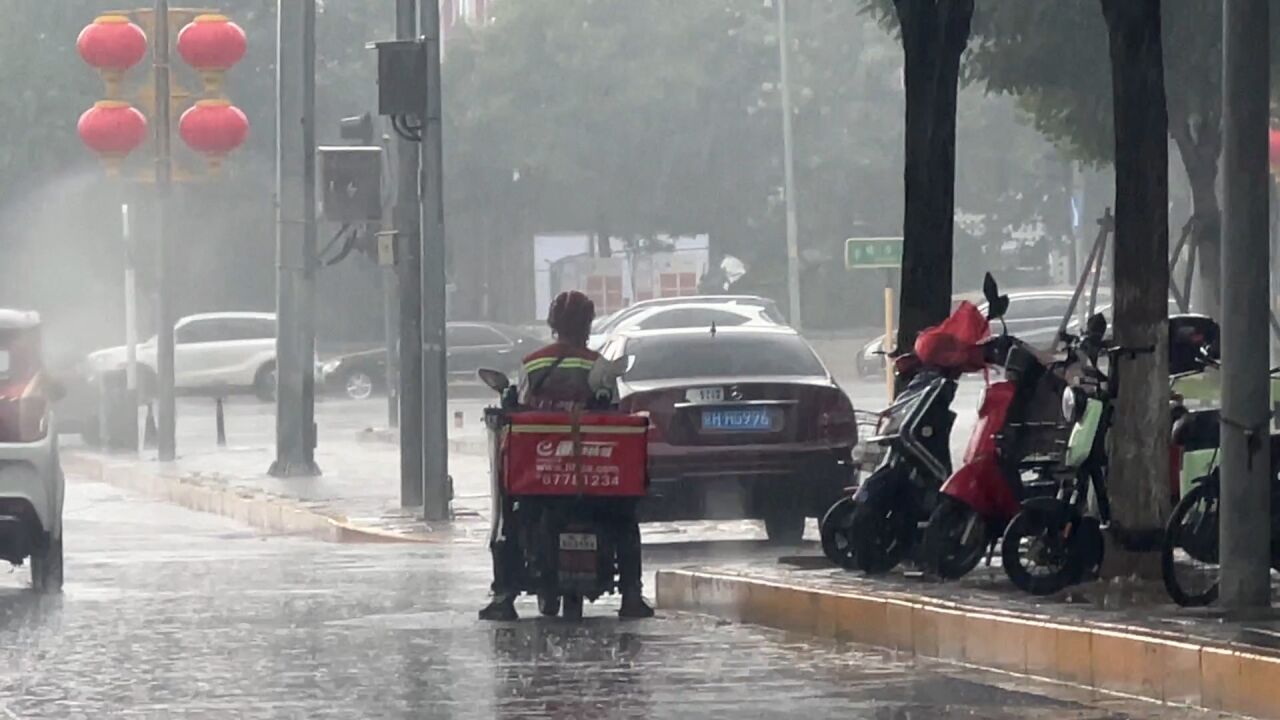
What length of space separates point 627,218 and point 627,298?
1914mm

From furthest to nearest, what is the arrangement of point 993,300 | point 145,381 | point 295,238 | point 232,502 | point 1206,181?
point 145,381, point 1206,181, point 295,238, point 232,502, point 993,300

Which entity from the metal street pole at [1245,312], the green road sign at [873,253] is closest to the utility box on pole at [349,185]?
the green road sign at [873,253]

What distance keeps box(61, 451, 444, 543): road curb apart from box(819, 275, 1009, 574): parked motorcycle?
6792 mm

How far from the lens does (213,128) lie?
28.1 m

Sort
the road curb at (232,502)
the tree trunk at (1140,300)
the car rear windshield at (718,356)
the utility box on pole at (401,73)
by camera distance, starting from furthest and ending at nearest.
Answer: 1. the road curb at (232,502)
2. the utility box on pole at (401,73)
3. the car rear windshield at (718,356)
4. the tree trunk at (1140,300)

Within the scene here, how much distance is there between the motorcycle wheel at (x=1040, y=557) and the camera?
11.6 meters

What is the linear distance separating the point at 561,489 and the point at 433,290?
8.10 metres

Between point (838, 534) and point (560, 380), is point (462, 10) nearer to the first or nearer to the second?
point (838, 534)

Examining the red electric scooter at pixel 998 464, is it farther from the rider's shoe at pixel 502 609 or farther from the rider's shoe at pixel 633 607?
the rider's shoe at pixel 502 609

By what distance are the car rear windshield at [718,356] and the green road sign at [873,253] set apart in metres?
13.9

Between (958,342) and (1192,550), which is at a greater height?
(958,342)

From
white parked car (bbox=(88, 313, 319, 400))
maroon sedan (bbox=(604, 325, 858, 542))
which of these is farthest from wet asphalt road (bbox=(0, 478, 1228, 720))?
white parked car (bbox=(88, 313, 319, 400))

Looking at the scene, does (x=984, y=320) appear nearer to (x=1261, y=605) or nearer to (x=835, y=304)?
(x=1261, y=605)

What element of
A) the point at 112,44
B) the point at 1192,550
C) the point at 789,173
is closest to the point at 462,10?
the point at 789,173
